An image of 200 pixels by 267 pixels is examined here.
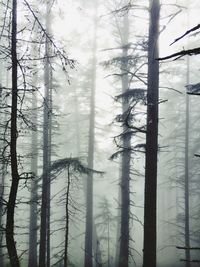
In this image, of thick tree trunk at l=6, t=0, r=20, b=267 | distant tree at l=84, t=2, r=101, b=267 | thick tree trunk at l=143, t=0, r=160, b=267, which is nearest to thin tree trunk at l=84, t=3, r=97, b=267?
distant tree at l=84, t=2, r=101, b=267

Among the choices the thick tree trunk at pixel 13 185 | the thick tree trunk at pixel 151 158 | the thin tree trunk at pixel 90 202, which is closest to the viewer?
the thick tree trunk at pixel 13 185

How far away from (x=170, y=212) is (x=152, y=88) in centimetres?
3114

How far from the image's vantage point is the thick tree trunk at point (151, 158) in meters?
8.17

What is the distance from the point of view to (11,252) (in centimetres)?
620

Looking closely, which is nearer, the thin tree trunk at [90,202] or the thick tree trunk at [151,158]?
the thick tree trunk at [151,158]

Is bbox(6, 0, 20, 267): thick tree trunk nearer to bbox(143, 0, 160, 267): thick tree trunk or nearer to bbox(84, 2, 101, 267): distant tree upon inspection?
bbox(143, 0, 160, 267): thick tree trunk

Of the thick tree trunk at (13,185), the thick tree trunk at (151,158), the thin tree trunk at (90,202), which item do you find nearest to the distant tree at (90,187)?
the thin tree trunk at (90,202)

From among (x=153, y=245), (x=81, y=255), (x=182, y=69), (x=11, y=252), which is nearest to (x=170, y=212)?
(x=81, y=255)

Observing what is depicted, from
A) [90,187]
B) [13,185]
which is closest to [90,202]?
[90,187]

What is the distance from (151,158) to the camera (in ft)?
27.5

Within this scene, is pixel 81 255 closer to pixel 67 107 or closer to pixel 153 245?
pixel 67 107

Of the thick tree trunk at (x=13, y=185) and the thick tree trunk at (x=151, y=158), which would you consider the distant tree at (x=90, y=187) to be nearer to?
the thick tree trunk at (x=151, y=158)

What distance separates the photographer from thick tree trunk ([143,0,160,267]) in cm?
817

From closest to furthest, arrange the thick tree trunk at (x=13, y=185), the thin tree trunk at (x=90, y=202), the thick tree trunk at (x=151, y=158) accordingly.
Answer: the thick tree trunk at (x=13, y=185) → the thick tree trunk at (x=151, y=158) → the thin tree trunk at (x=90, y=202)
